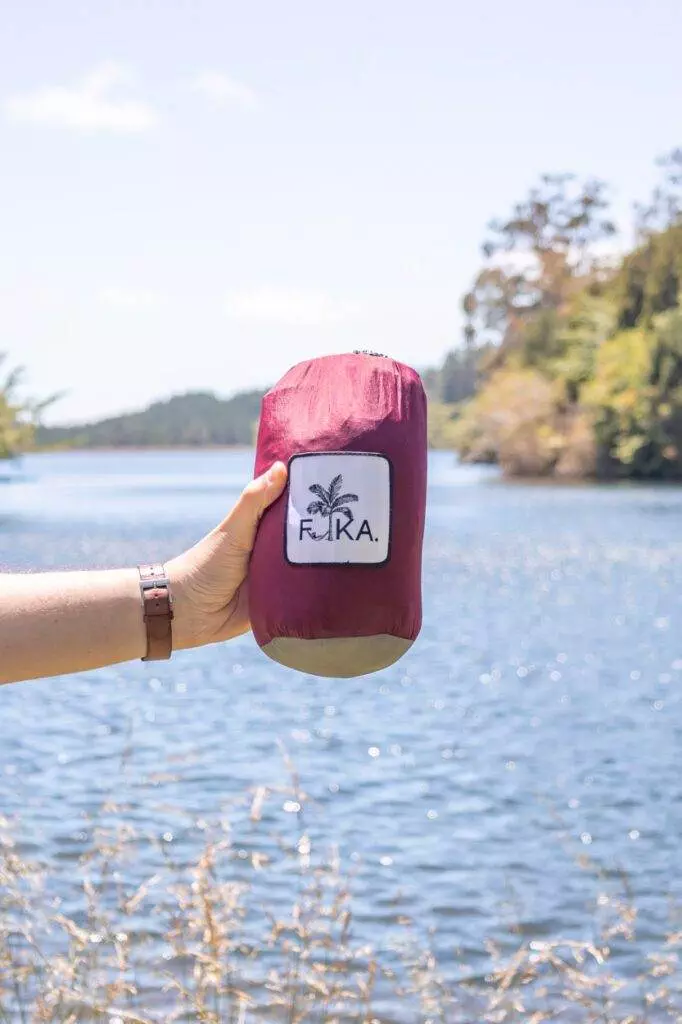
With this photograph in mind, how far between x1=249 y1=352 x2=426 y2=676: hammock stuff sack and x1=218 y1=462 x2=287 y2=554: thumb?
0.02 meters

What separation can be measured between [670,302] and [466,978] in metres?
53.5

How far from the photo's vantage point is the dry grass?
16.6ft

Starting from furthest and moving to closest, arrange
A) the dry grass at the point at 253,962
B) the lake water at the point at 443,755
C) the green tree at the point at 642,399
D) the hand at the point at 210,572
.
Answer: the green tree at the point at 642,399 < the lake water at the point at 443,755 < the dry grass at the point at 253,962 < the hand at the point at 210,572

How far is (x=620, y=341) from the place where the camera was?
59.0 m


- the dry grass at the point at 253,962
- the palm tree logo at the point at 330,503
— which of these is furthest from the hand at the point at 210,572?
the dry grass at the point at 253,962

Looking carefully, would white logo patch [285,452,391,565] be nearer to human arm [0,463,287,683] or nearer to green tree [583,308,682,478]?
human arm [0,463,287,683]

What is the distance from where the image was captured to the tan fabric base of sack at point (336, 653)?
8.81ft

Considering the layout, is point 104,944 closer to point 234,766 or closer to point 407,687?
point 234,766

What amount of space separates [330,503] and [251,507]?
0.16 metres

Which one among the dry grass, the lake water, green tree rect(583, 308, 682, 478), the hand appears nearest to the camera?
the hand

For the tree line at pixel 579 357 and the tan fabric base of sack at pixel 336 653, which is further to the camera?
the tree line at pixel 579 357

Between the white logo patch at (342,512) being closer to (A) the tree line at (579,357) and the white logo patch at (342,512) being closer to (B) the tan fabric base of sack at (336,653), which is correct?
(B) the tan fabric base of sack at (336,653)

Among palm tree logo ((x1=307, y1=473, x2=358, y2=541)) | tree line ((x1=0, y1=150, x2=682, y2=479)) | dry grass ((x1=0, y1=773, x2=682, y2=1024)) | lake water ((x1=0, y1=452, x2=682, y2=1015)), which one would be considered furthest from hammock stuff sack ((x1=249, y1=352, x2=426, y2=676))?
tree line ((x1=0, y1=150, x2=682, y2=479))

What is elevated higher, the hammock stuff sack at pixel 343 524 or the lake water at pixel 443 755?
the hammock stuff sack at pixel 343 524
